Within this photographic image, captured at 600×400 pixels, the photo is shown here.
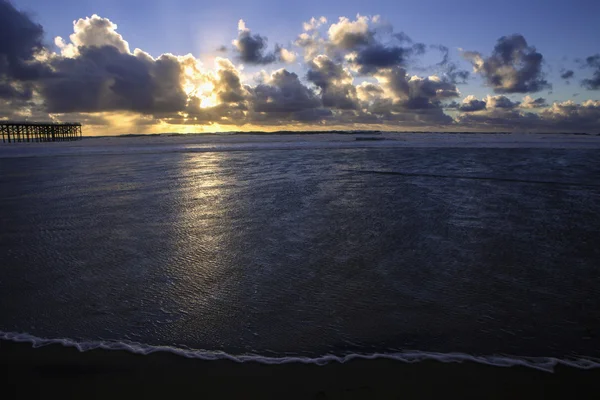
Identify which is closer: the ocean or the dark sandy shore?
the dark sandy shore

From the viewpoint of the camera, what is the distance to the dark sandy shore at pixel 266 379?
2.52 metres

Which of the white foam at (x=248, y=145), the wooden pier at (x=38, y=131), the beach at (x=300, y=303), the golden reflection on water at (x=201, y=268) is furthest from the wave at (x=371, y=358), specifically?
the wooden pier at (x=38, y=131)

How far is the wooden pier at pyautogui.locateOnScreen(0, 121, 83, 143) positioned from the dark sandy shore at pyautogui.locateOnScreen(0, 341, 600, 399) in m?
92.8

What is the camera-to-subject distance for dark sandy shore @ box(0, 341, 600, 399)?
252 centimetres

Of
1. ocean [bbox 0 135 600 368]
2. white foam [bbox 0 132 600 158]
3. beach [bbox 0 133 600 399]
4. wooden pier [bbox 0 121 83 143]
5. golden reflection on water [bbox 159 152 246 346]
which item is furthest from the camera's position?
wooden pier [bbox 0 121 83 143]

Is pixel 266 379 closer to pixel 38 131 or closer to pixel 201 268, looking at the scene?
pixel 201 268

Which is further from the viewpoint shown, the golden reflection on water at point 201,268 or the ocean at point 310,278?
the golden reflection on water at point 201,268

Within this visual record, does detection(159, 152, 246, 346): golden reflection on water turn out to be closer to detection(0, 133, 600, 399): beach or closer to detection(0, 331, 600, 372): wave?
detection(0, 133, 600, 399): beach

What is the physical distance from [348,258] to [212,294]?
2000 millimetres

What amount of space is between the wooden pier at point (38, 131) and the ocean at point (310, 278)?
89.2m

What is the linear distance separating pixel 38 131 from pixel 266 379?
370ft

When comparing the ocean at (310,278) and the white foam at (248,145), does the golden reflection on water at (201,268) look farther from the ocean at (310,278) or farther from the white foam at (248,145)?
the white foam at (248,145)

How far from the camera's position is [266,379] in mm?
2650

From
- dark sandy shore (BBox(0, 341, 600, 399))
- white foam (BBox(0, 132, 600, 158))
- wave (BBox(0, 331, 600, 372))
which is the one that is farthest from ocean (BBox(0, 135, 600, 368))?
white foam (BBox(0, 132, 600, 158))
